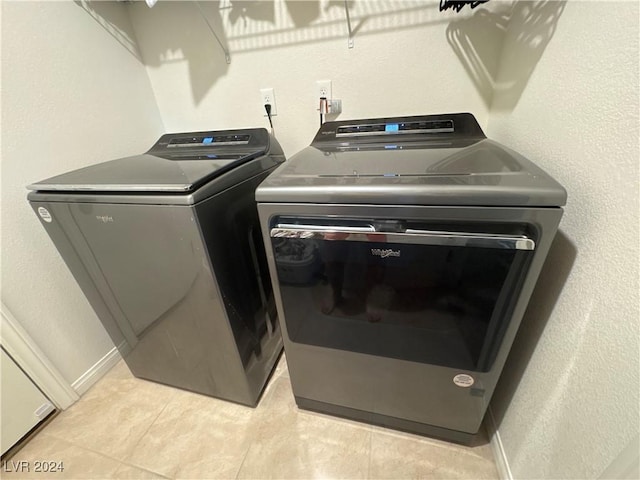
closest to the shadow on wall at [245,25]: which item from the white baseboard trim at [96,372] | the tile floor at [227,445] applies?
the white baseboard trim at [96,372]

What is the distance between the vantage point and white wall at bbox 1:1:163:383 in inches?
38.2

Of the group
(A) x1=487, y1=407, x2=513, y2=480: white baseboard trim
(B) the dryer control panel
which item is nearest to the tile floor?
(A) x1=487, y1=407, x2=513, y2=480: white baseboard trim

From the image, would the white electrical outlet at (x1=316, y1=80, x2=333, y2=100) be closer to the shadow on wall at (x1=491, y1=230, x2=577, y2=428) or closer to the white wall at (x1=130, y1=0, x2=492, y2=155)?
the white wall at (x1=130, y1=0, x2=492, y2=155)

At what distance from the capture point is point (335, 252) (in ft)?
2.35

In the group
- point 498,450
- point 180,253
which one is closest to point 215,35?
point 180,253

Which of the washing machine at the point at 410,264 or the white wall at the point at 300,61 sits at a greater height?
the white wall at the point at 300,61

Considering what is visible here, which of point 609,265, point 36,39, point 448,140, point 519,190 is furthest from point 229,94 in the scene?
point 609,265

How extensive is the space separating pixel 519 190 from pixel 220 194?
75 centimetres

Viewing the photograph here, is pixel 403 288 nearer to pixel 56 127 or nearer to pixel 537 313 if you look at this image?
pixel 537 313

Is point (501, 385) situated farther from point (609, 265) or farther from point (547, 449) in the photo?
point (609, 265)

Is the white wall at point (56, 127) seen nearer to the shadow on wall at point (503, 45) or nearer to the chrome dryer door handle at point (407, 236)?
the chrome dryer door handle at point (407, 236)

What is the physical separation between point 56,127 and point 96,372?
1.09 metres

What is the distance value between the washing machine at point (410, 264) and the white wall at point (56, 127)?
0.96 meters

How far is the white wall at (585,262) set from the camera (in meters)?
0.49
